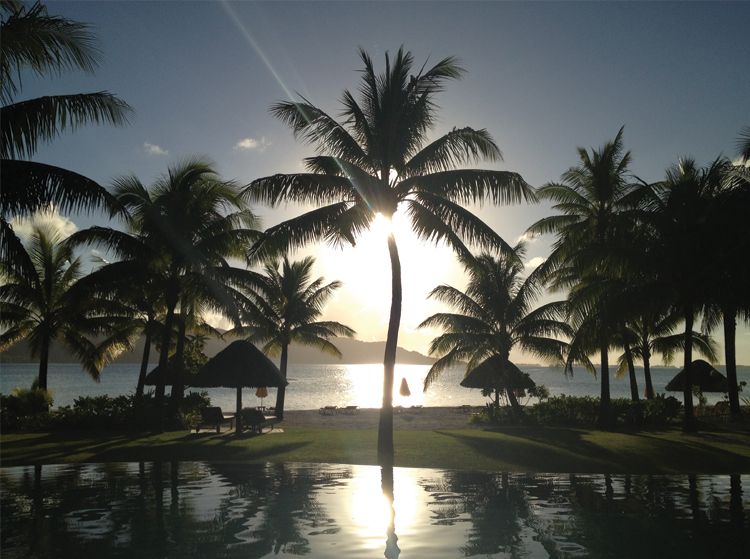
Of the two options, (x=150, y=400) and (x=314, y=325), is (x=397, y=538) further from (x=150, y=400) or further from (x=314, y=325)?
(x=314, y=325)

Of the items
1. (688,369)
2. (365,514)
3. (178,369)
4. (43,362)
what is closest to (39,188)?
(365,514)

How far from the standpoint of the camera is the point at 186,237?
17.3 meters

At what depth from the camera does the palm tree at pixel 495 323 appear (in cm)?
2184

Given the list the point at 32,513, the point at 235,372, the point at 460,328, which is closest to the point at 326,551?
the point at 32,513

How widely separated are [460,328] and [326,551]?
16.7 metres

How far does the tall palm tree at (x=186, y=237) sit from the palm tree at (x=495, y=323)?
8.76 metres

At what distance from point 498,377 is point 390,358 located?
38.4 ft

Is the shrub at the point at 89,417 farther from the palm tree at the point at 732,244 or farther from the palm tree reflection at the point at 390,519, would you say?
the palm tree at the point at 732,244

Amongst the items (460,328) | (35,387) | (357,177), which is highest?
(357,177)

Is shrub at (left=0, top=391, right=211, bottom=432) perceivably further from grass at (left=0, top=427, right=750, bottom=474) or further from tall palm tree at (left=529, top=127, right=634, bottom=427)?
tall palm tree at (left=529, top=127, right=634, bottom=427)

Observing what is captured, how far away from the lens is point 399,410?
3069 centimetres

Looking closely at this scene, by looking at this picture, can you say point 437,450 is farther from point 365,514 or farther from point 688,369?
point 688,369

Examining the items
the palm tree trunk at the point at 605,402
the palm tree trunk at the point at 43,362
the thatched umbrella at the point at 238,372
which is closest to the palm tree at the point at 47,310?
the palm tree trunk at the point at 43,362

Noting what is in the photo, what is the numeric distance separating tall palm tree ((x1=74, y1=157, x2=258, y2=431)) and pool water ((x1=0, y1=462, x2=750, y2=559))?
7.22 meters
